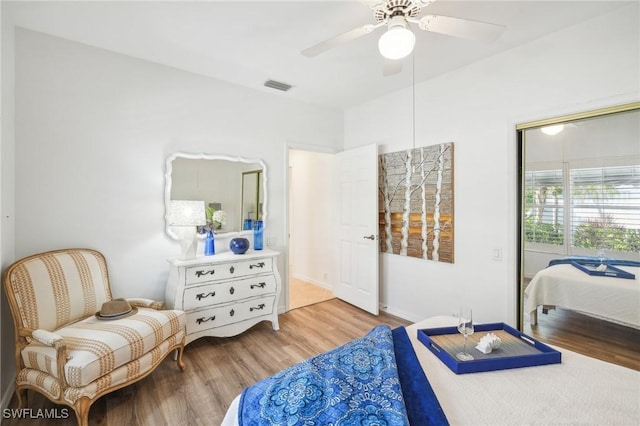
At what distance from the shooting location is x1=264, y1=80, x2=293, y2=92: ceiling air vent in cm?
311

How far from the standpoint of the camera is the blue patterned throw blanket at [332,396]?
0.91m

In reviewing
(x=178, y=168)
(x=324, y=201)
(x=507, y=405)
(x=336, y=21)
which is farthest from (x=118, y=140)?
(x=507, y=405)

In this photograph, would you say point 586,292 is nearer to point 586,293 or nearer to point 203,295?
point 586,293

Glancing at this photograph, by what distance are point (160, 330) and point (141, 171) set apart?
4.76ft

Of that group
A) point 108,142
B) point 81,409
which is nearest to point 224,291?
point 81,409

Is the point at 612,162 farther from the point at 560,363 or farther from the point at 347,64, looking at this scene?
the point at 347,64

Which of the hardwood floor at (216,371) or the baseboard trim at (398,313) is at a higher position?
the baseboard trim at (398,313)

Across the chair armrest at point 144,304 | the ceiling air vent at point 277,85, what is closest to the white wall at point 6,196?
the chair armrest at point 144,304

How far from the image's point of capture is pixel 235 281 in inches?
110

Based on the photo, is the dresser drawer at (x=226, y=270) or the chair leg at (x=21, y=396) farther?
the dresser drawer at (x=226, y=270)

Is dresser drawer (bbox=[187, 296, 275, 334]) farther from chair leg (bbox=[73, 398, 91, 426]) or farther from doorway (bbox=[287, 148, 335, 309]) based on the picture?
doorway (bbox=[287, 148, 335, 309])

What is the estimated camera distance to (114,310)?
2.07 meters

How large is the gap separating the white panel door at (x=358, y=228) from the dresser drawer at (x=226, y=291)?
44.9 inches

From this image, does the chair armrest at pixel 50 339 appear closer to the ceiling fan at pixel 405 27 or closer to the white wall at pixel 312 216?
the ceiling fan at pixel 405 27
